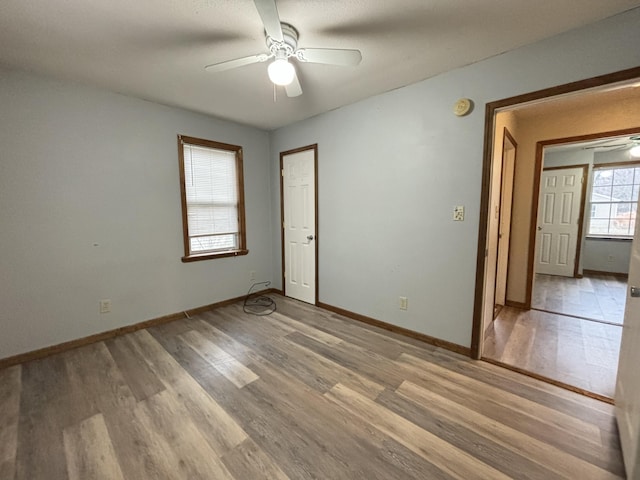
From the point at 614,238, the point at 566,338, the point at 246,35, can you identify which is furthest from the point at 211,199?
the point at 614,238

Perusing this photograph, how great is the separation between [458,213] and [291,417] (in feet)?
6.62

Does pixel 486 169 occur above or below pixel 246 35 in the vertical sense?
below

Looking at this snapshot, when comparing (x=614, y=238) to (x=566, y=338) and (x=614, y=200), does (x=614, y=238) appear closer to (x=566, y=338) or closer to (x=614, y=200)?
(x=614, y=200)

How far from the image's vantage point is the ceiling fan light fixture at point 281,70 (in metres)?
1.59

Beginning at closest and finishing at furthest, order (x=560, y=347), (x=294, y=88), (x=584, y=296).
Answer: (x=294, y=88) < (x=560, y=347) < (x=584, y=296)

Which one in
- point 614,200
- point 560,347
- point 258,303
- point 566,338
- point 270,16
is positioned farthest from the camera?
point 614,200

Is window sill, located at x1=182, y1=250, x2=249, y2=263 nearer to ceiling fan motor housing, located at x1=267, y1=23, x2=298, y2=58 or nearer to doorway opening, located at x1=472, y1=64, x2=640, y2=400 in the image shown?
ceiling fan motor housing, located at x1=267, y1=23, x2=298, y2=58

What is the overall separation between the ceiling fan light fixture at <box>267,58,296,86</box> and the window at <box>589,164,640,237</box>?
6.39 meters

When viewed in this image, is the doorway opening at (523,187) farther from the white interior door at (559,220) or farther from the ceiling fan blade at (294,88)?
the white interior door at (559,220)

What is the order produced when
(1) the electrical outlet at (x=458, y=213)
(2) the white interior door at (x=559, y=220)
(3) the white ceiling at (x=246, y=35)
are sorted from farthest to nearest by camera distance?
(2) the white interior door at (x=559, y=220) → (1) the electrical outlet at (x=458, y=213) → (3) the white ceiling at (x=246, y=35)

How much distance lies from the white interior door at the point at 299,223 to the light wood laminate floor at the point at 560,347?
2.16 m

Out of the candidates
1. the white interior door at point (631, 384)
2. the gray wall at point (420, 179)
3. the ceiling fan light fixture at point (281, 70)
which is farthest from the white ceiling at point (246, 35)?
the white interior door at point (631, 384)

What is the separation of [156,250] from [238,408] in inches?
80.2

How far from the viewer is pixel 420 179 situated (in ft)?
8.02
